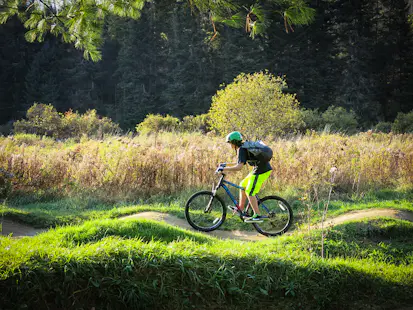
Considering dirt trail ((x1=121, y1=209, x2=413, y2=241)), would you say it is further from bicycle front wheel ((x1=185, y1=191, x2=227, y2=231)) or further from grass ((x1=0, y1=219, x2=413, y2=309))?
grass ((x1=0, y1=219, x2=413, y2=309))

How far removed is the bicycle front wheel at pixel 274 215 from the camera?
6.65 metres

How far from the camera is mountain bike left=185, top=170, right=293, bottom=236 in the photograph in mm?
6664

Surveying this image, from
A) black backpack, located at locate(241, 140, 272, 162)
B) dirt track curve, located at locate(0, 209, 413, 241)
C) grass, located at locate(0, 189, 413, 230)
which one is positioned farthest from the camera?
grass, located at locate(0, 189, 413, 230)

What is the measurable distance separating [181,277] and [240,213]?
2919mm

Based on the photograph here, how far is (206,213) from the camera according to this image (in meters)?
7.17

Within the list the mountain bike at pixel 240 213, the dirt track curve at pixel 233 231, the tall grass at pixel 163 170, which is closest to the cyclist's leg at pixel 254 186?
the mountain bike at pixel 240 213

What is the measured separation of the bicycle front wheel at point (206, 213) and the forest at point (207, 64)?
2582 cm

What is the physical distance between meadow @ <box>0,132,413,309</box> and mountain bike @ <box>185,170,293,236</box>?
395 mm

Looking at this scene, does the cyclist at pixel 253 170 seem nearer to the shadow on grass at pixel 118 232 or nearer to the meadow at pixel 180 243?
the meadow at pixel 180 243

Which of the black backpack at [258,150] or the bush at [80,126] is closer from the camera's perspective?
the black backpack at [258,150]

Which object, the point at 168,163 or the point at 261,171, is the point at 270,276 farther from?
the point at 168,163

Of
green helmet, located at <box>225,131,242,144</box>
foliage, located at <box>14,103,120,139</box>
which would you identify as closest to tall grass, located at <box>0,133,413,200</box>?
green helmet, located at <box>225,131,242,144</box>

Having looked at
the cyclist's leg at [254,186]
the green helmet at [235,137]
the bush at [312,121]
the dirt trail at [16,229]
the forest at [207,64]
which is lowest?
the dirt trail at [16,229]

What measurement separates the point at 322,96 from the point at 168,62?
1743 cm
